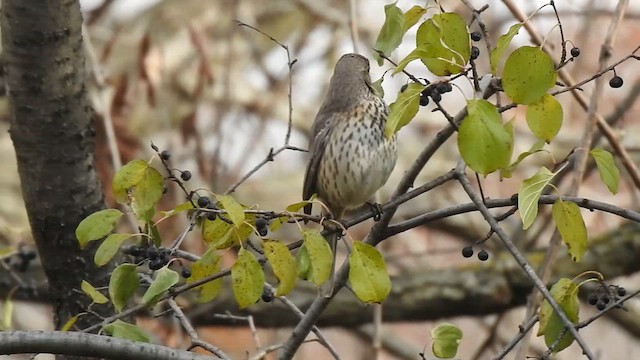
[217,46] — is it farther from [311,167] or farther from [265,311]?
[311,167]

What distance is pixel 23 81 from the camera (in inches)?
95.5

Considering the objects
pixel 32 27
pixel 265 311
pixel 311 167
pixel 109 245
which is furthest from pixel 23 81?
pixel 265 311

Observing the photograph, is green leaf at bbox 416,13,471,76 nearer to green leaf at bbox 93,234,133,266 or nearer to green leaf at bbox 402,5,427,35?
green leaf at bbox 402,5,427,35

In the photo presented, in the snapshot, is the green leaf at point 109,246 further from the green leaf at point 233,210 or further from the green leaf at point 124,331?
the green leaf at point 233,210

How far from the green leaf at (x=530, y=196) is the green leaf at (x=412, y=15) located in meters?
0.41

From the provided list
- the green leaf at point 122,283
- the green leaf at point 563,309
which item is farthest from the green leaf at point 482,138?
the green leaf at point 122,283

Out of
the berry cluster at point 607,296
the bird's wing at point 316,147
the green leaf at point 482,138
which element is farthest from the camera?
the bird's wing at point 316,147

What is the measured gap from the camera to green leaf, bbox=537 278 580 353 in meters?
1.84

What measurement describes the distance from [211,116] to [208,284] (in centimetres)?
546

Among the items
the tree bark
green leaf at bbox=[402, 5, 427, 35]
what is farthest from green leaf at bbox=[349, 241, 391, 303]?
the tree bark

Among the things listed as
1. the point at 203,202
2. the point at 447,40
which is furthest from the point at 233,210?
the point at 447,40

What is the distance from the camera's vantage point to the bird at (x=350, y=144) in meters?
3.00

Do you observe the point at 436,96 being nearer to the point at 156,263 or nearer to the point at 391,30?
the point at 391,30

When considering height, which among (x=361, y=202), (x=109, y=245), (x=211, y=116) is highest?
(x=211, y=116)
